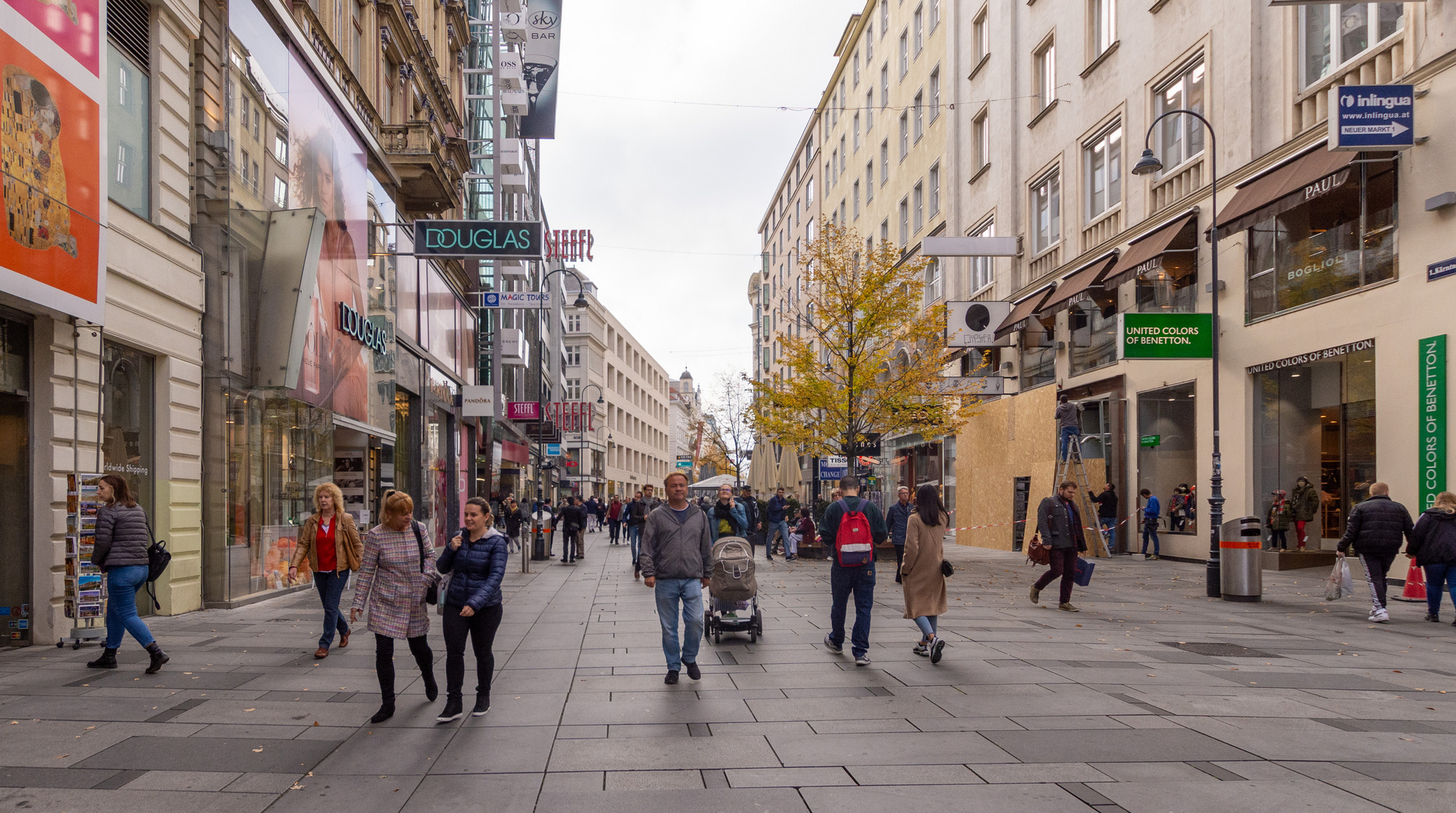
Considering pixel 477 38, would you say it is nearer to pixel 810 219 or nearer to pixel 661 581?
pixel 810 219

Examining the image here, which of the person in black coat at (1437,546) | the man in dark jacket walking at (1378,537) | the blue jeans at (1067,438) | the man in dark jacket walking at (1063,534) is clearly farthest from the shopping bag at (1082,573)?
the blue jeans at (1067,438)

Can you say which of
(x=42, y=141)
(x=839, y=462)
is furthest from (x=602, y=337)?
(x=42, y=141)

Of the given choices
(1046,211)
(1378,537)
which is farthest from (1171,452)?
(1378,537)

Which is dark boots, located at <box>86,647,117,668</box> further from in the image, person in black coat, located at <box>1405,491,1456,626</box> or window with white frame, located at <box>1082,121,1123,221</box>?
window with white frame, located at <box>1082,121,1123,221</box>

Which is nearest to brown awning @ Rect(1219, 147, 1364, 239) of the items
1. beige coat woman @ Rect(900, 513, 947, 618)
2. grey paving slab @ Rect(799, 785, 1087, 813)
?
beige coat woman @ Rect(900, 513, 947, 618)

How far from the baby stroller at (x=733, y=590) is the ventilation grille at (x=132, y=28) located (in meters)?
8.40

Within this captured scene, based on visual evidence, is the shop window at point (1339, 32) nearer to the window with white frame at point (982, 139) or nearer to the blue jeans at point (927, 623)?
the blue jeans at point (927, 623)

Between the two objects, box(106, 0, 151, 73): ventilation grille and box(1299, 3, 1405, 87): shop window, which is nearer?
box(106, 0, 151, 73): ventilation grille

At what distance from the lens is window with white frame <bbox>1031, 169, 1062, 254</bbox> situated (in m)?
28.5

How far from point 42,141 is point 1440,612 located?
52.0 ft

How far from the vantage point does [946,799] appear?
17.3 ft

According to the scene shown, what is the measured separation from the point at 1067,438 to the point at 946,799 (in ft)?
66.5

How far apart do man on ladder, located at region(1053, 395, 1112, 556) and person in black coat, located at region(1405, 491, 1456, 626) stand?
383 inches

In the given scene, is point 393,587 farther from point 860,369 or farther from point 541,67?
point 541,67
